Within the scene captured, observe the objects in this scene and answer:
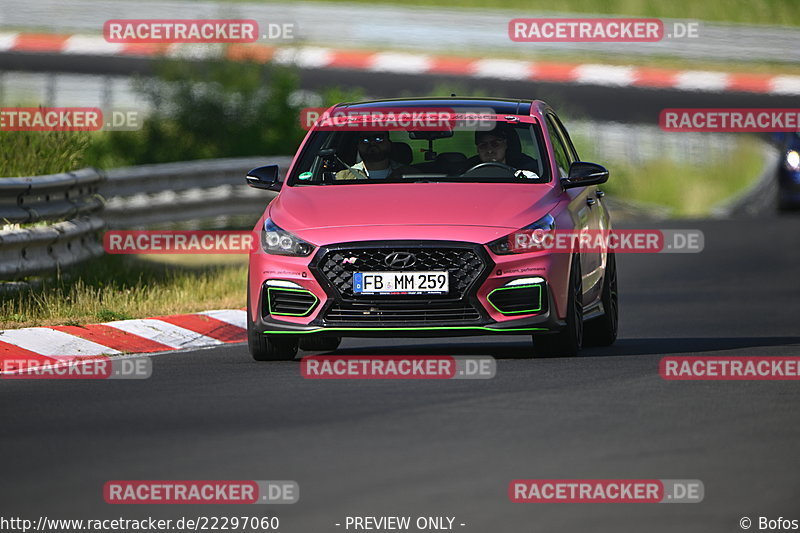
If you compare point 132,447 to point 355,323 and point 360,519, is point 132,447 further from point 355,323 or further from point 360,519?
point 355,323

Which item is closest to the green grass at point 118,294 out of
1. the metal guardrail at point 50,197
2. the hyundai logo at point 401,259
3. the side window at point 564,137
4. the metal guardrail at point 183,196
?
the metal guardrail at point 50,197

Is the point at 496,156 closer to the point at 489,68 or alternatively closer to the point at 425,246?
the point at 425,246

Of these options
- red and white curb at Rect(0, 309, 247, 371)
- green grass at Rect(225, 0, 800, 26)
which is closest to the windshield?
red and white curb at Rect(0, 309, 247, 371)

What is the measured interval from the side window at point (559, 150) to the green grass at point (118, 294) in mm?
3247

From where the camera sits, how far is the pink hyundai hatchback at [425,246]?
1125 centimetres

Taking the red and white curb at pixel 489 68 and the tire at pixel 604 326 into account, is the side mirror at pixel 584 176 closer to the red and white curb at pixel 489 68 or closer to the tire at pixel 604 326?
the tire at pixel 604 326

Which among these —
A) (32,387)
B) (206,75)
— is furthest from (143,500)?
(206,75)

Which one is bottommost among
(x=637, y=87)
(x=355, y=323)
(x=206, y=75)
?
(x=637, y=87)

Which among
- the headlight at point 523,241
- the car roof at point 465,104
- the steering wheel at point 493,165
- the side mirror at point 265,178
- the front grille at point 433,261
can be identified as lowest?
the front grille at point 433,261

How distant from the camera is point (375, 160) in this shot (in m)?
12.5

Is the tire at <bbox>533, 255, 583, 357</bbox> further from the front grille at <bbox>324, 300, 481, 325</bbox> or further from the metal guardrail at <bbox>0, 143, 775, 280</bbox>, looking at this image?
the metal guardrail at <bbox>0, 143, 775, 280</bbox>

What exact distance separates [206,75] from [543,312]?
741 inches

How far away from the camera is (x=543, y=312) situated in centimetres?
1138

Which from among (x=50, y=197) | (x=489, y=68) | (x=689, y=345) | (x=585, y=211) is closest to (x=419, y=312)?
(x=585, y=211)
